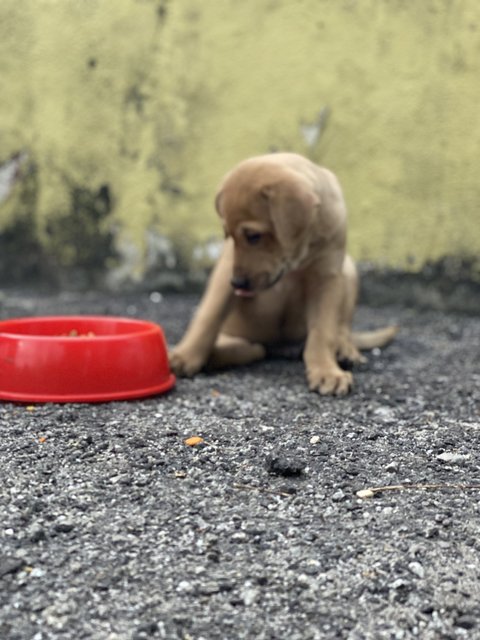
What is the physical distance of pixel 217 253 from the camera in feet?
18.8

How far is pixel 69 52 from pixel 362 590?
5.11m

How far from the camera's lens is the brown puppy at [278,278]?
318 centimetres

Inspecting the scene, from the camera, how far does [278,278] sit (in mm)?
3311

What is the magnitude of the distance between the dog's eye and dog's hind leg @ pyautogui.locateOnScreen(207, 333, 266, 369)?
0.50 meters

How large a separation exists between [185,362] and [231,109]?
2.80 metres

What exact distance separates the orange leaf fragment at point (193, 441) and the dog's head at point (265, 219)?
3.30ft

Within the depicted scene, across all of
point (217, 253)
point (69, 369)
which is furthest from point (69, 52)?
point (69, 369)

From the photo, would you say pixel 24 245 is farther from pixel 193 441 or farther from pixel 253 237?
pixel 193 441

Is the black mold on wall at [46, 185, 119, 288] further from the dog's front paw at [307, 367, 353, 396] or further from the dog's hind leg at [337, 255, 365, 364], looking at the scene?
the dog's front paw at [307, 367, 353, 396]

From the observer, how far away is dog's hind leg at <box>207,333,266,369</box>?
3484mm

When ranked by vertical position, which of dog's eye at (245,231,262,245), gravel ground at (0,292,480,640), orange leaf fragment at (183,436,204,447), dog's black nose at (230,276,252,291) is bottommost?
orange leaf fragment at (183,436,204,447)

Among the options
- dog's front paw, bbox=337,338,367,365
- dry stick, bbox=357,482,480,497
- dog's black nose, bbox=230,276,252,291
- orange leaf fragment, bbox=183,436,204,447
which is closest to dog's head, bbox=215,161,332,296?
dog's black nose, bbox=230,276,252,291

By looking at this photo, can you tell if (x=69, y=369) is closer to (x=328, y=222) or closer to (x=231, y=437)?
(x=231, y=437)

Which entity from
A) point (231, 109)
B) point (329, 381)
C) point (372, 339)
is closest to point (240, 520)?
point (329, 381)
